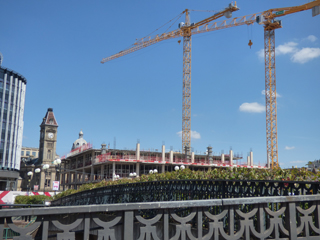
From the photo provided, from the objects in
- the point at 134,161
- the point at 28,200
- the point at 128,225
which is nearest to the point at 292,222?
the point at 128,225

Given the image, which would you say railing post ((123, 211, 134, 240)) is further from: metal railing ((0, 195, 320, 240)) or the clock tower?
the clock tower

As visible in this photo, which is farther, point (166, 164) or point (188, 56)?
point (188, 56)

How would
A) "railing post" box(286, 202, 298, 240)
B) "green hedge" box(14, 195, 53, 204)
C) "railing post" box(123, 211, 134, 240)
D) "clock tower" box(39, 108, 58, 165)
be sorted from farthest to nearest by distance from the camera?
"clock tower" box(39, 108, 58, 165) < "green hedge" box(14, 195, 53, 204) < "railing post" box(286, 202, 298, 240) < "railing post" box(123, 211, 134, 240)

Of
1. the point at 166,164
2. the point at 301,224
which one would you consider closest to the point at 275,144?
the point at 166,164

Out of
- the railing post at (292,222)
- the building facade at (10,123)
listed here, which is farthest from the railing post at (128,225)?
the building facade at (10,123)

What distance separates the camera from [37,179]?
12438cm

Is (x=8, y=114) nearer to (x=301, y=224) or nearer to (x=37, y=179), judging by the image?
(x=37, y=179)

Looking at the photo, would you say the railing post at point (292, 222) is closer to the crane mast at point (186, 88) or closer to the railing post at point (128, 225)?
the railing post at point (128, 225)

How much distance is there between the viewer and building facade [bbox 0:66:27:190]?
7150 centimetres

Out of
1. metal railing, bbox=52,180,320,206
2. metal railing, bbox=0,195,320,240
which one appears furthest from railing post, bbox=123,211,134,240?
metal railing, bbox=52,180,320,206

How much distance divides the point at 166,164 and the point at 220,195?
66956 mm

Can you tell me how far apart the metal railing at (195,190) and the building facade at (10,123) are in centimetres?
5639

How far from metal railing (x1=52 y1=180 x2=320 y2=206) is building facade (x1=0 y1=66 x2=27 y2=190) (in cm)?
5639

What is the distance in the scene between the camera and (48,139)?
132750 millimetres
